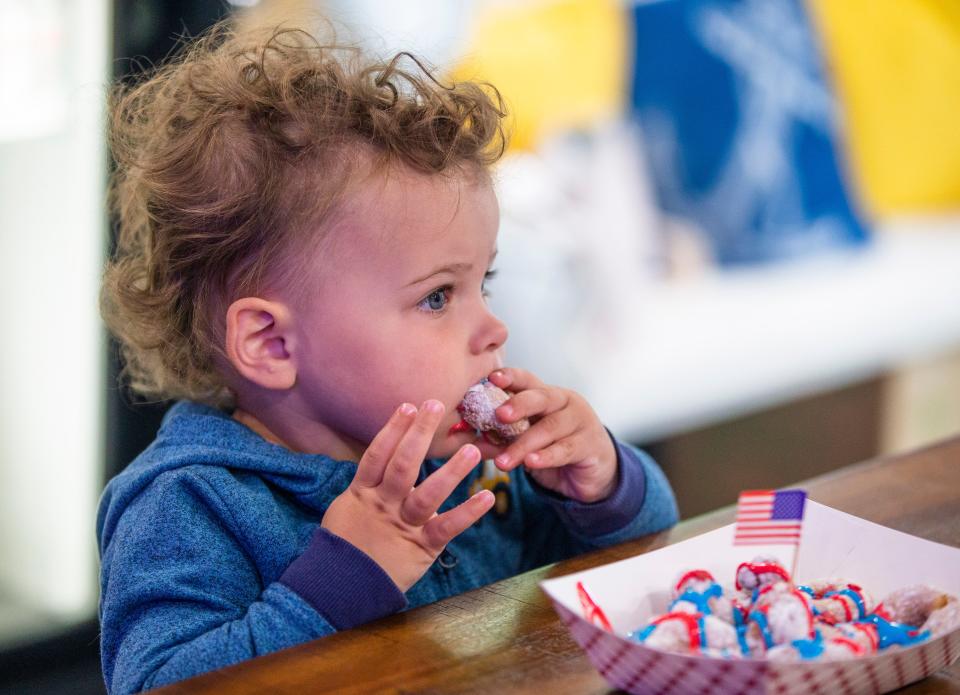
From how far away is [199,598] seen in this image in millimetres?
913

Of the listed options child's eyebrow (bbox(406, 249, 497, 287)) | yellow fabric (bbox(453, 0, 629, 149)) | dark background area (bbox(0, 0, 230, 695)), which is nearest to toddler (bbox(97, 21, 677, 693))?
child's eyebrow (bbox(406, 249, 497, 287))

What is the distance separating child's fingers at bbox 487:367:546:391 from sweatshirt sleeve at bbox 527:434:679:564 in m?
A: 0.15

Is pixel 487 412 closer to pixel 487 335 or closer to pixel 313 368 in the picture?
pixel 487 335

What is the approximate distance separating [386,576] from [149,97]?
2.22ft

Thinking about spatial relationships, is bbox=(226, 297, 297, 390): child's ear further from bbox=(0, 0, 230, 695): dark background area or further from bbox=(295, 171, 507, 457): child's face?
bbox=(0, 0, 230, 695): dark background area

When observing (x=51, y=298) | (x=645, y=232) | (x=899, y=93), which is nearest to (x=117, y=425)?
(x=51, y=298)

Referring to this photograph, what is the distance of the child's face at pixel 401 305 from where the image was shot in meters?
1.05

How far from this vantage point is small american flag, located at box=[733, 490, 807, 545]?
2.30ft

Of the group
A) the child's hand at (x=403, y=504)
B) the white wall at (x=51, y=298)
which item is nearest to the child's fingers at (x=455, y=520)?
the child's hand at (x=403, y=504)

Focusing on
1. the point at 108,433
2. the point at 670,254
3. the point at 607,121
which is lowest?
the point at 108,433

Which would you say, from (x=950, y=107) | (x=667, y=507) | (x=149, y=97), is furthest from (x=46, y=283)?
(x=950, y=107)

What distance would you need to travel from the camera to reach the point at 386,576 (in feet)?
2.94

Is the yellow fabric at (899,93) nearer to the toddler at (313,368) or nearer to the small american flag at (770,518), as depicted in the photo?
the toddler at (313,368)

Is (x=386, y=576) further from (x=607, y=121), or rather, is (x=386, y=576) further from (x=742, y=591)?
(x=607, y=121)
